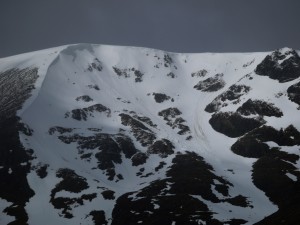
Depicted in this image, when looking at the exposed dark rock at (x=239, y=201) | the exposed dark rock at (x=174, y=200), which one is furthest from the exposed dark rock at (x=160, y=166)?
the exposed dark rock at (x=239, y=201)

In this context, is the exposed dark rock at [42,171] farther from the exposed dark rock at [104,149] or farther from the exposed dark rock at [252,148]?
the exposed dark rock at [252,148]

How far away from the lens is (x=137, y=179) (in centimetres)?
16850

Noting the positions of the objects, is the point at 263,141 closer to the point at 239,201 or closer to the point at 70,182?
the point at 239,201

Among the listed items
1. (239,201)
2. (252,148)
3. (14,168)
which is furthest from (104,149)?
(239,201)

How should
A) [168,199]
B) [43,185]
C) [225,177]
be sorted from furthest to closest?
1. [225,177]
2. [43,185]
3. [168,199]

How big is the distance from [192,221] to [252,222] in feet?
62.1

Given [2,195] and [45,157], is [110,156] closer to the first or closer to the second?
[45,157]

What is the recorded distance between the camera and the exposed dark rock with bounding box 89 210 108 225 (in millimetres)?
124950

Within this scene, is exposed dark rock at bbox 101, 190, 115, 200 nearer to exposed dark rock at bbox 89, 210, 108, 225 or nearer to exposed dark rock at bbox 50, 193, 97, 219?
exposed dark rock at bbox 50, 193, 97, 219

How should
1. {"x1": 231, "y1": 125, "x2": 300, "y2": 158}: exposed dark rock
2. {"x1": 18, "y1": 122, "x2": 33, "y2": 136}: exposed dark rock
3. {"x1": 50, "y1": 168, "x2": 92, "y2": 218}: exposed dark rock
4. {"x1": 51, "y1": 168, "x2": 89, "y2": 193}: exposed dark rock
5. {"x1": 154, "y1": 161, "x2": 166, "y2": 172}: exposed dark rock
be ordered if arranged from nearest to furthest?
{"x1": 50, "y1": 168, "x2": 92, "y2": 218}: exposed dark rock, {"x1": 51, "y1": 168, "x2": 89, "y2": 193}: exposed dark rock, {"x1": 154, "y1": 161, "x2": 166, "y2": 172}: exposed dark rock, {"x1": 18, "y1": 122, "x2": 33, "y2": 136}: exposed dark rock, {"x1": 231, "y1": 125, "x2": 300, "y2": 158}: exposed dark rock

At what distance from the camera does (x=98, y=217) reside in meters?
129

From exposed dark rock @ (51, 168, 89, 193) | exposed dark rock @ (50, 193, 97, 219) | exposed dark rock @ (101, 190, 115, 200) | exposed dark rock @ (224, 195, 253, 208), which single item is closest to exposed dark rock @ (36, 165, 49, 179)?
exposed dark rock @ (51, 168, 89, 193)

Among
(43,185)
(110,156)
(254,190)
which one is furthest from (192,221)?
(110,156)

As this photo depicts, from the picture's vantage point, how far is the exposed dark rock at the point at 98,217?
124950mm
